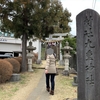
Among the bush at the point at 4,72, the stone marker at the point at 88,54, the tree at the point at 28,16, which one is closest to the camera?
the stone marker at the point at 88,54

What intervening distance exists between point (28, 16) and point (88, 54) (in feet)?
29.1

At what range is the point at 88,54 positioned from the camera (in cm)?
550

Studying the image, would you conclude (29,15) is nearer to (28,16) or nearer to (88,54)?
(28,16)

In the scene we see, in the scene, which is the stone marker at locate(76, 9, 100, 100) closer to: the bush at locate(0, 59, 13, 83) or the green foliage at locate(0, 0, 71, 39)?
the bush at locate(0, 59, 13, 83)

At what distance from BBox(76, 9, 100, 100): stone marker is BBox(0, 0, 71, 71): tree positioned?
24.3ft

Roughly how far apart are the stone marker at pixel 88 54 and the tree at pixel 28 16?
7.42 meters

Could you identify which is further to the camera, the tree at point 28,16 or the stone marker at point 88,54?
the tree at point 28,16

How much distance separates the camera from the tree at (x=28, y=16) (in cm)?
1290

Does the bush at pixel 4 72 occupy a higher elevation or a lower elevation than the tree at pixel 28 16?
lower

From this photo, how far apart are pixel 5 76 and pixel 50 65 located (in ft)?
10.1

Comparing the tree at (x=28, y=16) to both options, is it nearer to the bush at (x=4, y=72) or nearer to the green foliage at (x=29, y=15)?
the green foliage at (x=29, y=15)

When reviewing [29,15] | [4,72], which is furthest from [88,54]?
[29,15]

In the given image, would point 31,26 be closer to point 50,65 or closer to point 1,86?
point 1,86

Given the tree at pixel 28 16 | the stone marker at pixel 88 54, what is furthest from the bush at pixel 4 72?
the stone marker at pixel 88 54
